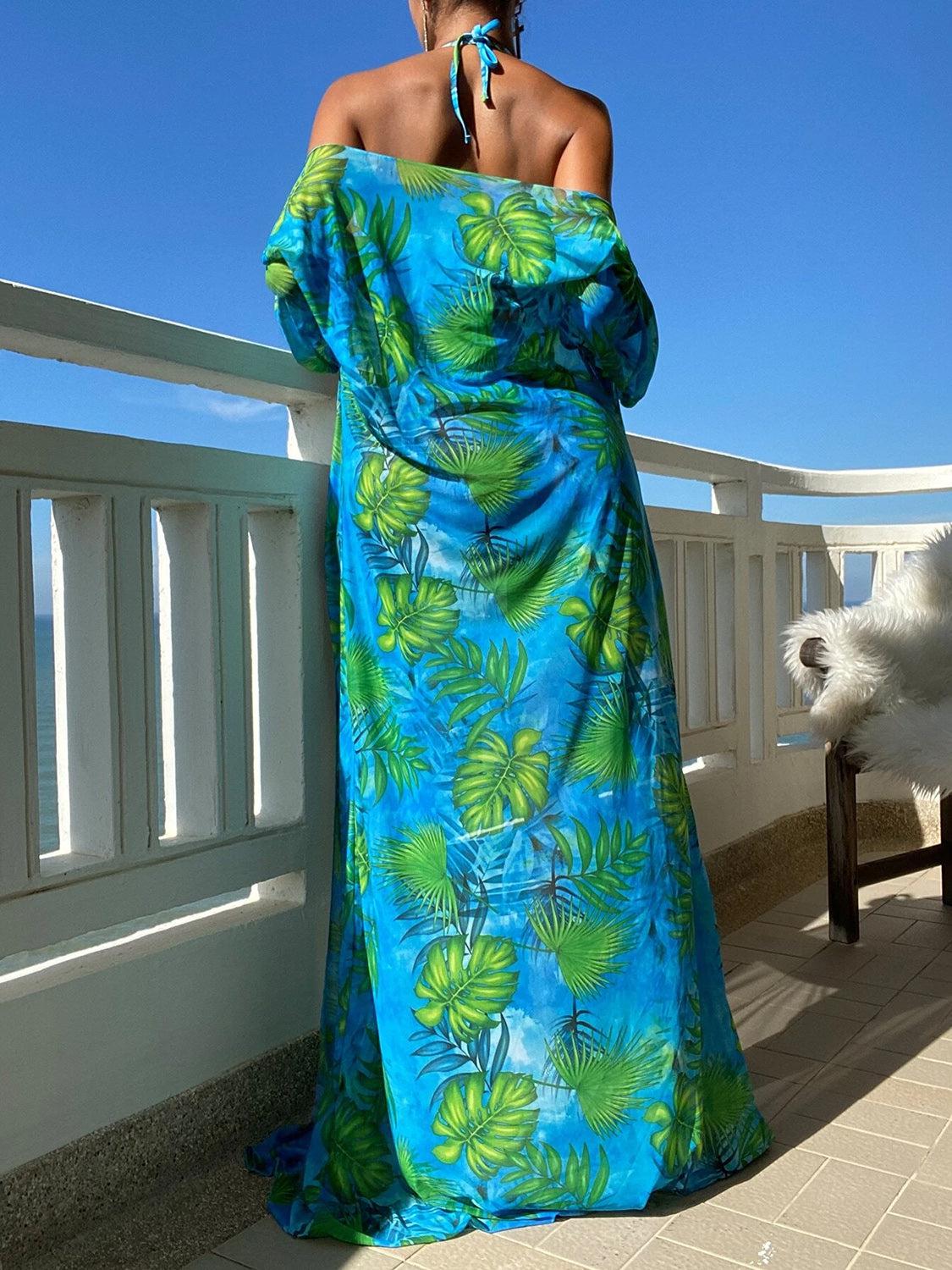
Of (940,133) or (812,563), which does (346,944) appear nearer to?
(812,563)

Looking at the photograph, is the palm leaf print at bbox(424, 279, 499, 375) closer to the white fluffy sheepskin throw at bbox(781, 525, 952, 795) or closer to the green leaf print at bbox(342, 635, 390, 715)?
the green leaf print at bbox(342, 635, 390, 715)

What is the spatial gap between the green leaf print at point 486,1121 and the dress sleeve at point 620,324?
3.28ft

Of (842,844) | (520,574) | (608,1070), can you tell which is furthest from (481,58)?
(842,844)

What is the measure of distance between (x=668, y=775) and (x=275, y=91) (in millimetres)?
59440

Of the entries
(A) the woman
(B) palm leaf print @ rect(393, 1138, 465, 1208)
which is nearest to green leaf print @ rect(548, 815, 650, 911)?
(A) the woman

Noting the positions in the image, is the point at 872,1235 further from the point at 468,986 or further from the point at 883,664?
the point at 883,664

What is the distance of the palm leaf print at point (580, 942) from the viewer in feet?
4.88

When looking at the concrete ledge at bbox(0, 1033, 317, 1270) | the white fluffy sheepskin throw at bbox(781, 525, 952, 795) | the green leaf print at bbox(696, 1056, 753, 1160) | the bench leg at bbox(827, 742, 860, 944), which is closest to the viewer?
the concrete ledge at bbox(0, 1033, 317, 1270)

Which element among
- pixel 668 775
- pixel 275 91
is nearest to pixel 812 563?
pixel 668 775

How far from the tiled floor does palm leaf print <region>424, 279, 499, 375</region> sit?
1.16 m

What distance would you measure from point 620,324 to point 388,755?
27.4 inches

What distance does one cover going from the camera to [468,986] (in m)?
1.48

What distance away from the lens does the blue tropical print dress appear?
57.9 inches

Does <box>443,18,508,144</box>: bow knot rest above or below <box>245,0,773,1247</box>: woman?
above
